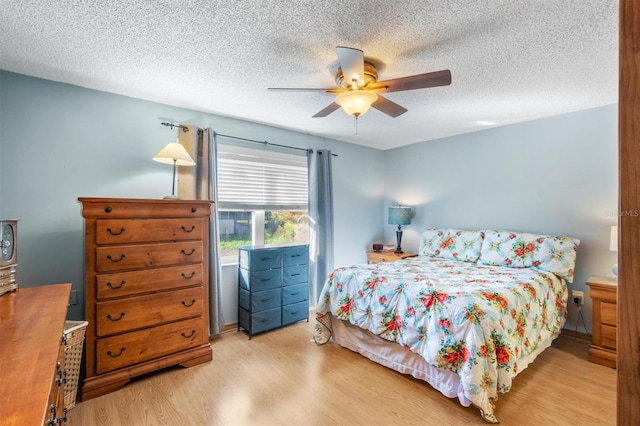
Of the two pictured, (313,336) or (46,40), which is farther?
(313,336)

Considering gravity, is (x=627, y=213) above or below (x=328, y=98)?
below

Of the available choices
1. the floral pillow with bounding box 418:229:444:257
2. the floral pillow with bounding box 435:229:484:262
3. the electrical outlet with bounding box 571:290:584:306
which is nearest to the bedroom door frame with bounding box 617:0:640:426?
the floral pillow with bounding box 435:229:484:262

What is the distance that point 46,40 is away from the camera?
1.85 metres

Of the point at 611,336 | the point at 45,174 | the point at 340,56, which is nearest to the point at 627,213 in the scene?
the point at 340,56

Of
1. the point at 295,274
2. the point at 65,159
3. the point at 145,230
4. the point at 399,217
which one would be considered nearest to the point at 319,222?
the point at 295,274

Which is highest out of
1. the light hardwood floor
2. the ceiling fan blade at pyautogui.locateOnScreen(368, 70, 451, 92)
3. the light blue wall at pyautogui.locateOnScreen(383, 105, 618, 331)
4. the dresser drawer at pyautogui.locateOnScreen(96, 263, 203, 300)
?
the ceiling fan blade at pyautogui.locateOnScreen(368, 70, 451, 92)

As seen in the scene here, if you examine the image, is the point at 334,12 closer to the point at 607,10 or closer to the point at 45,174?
the point at 607,10

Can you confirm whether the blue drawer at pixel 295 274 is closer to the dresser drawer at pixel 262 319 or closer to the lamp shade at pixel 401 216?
the dresser drawer at pixel 262 319

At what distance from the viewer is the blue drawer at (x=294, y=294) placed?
3381 millimetres

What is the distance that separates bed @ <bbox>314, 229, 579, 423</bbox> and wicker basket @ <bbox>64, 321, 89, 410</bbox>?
1.86 metres

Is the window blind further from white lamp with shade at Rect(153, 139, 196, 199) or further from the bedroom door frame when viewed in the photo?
the bedroom door frame

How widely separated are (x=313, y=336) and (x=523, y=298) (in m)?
1.91

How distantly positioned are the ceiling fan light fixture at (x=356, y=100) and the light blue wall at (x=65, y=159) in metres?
1.78

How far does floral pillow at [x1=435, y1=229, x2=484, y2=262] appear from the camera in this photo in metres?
3.55
